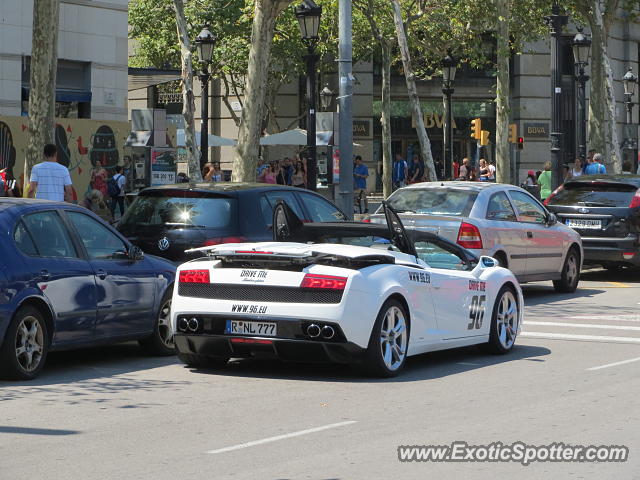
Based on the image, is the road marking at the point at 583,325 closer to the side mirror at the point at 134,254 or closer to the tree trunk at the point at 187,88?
the side mirror at the point at 134,254

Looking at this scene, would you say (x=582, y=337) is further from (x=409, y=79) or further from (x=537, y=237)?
(x=409, y=79)

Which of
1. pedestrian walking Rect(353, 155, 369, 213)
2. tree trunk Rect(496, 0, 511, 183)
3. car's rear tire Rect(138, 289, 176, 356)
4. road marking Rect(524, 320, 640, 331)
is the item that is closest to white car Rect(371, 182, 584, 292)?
road marking Rect(524, 320, 640, 331)

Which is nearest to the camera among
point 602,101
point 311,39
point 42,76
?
point 42,76

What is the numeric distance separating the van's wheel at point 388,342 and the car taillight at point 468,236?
5957 mm

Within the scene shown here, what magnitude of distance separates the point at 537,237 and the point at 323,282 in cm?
873

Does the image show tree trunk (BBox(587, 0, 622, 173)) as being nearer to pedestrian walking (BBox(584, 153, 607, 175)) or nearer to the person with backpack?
pedestrian walking (BBox(584, 153, 607, 175))

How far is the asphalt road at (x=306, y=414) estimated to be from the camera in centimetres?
724

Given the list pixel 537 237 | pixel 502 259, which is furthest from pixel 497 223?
pixel 537 237

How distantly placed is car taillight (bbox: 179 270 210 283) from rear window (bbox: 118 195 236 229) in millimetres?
2513

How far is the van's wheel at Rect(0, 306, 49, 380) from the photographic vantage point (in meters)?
10.3

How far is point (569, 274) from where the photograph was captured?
63.7ft

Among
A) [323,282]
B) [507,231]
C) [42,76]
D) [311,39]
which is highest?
[311,39]

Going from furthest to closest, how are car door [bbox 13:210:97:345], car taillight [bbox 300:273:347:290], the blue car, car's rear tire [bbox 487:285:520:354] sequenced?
1. car's rear tire [bbox 487:285:520:354]
2. car door [bbox 13:210:97:345]
3. the blue car
4. car taillight [bbox 300:273:347:290]

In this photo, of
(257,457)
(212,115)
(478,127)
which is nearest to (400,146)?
(212,115)
